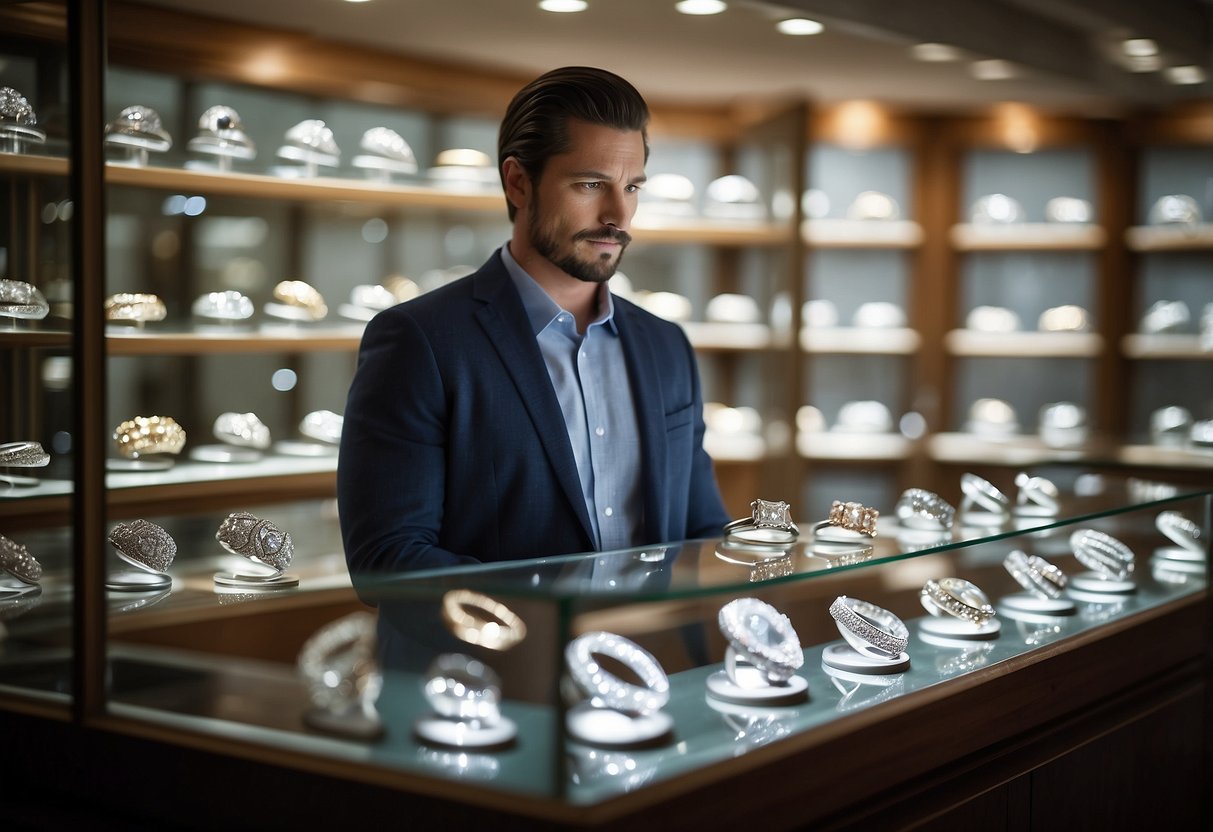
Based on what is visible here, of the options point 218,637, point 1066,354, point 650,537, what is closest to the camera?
point 218,637

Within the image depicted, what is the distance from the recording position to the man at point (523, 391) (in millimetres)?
1899

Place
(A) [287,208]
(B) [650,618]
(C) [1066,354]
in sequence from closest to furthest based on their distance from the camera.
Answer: (B) [650,618], (A) [287,208], (C) [1066,354]

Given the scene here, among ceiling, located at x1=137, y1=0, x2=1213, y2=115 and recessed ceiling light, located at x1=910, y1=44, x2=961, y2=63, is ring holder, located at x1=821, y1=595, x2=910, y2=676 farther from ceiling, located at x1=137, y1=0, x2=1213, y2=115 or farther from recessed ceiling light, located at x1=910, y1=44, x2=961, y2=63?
recessed ceiling light, located at x1=910, y1=44, x2=961, y2=63

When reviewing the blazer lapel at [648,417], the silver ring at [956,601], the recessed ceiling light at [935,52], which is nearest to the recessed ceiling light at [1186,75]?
the recessed ceiling light at [935,52]

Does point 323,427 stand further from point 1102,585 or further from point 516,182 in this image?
point 1102,585

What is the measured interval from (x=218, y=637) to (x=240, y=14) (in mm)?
2714

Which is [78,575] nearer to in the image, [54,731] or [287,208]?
[54,731]

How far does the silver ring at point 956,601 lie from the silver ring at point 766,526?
0.41 m

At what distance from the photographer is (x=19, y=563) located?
6.80 feet

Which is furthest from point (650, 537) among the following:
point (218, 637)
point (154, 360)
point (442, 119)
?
point (442, 119)

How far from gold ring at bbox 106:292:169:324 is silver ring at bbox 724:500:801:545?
226 cm

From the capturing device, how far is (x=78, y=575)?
5.47ft

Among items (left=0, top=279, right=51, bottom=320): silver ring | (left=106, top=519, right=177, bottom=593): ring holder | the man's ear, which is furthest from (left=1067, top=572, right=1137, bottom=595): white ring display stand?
(left=0, top=279, right=51, bottom=320): silver ring

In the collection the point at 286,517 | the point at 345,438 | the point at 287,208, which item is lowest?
the point at 286,517
